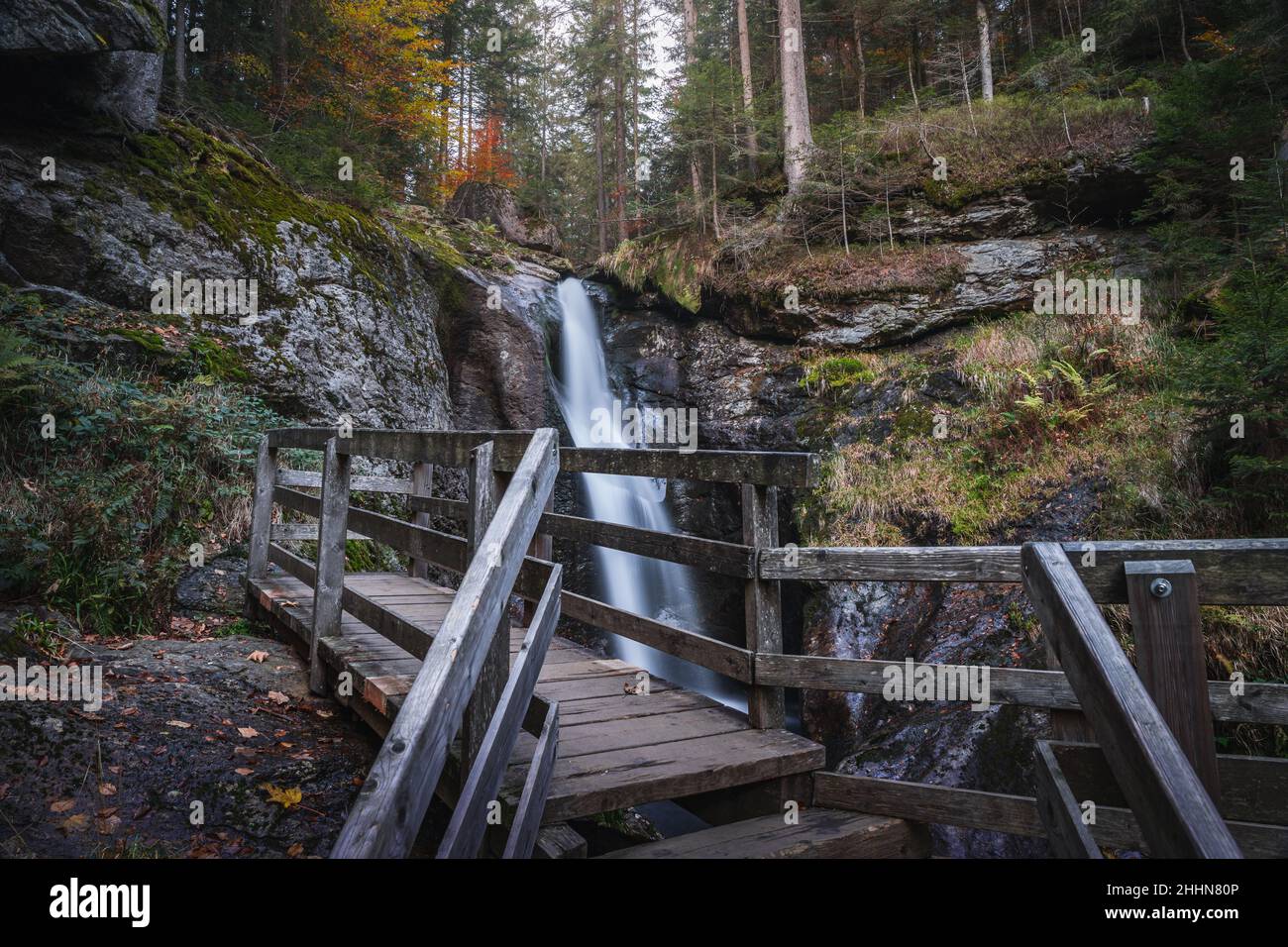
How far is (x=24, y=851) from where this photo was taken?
9.75 ft

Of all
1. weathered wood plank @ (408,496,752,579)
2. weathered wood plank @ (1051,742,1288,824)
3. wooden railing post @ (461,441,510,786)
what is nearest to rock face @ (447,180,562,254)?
weathered wood plank @ (408,496,752,579)

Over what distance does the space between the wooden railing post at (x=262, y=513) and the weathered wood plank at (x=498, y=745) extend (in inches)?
181

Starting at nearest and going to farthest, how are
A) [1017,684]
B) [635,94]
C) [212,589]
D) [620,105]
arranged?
[1017,684]
[212,589]
[620,105]
[635,94]

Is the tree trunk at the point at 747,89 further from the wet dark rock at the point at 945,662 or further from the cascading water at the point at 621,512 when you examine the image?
the wet dark rock at the point at 945,662

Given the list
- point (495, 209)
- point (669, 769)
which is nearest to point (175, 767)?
point (669, 769)

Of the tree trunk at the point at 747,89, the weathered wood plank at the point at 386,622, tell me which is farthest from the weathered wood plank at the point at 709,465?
the tree trunk at the point at 747,89

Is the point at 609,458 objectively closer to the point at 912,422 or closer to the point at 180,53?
the point at 912,422

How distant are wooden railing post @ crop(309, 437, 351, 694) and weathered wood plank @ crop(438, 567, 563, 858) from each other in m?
2.27

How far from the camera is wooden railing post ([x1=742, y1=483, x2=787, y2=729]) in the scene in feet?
12.3

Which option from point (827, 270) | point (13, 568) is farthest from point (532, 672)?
point (827, 270)

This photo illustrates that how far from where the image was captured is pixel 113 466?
650 centimetres

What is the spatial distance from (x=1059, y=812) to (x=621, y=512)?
12.0 metres

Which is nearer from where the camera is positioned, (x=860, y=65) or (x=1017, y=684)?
(x=1017, y=684)

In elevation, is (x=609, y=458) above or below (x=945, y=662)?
above
